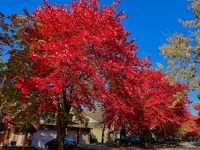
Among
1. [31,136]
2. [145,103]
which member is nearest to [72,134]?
[31,136]

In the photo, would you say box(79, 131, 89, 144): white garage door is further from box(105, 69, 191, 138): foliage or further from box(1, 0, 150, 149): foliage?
box(1, 0, 150, 149): foliage

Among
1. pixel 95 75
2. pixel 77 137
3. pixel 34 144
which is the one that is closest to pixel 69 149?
pixel 34 144

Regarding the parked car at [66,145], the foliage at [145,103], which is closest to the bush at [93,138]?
the parked car at [66,145]

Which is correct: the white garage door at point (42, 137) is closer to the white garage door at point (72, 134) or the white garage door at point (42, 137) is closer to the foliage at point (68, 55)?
the white garage door at point (72, 134)

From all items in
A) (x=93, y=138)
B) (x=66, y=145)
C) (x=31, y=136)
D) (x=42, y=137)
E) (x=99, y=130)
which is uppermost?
(x=99, y=130)

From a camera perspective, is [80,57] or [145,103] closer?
[80,57]

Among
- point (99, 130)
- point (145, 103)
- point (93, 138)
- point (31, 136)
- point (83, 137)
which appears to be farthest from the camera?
point (99, 130)

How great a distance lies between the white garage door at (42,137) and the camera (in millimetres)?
21378

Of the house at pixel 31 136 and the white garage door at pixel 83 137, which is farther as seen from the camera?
the white garage door at pixel 83 137

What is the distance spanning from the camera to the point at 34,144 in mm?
21141

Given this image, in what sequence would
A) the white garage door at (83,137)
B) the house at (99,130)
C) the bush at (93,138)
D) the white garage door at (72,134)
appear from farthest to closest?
the house at (99,130), the bush at (93,138), the white garage door at (83,137), the white garage door at (72,134)

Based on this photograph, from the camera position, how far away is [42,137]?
2231 cm

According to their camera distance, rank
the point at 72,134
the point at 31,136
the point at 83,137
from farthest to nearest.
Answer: the point at 83,137 < the point at 72,134 < the point at 31,136

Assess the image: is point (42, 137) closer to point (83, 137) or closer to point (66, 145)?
point (66, 145)
